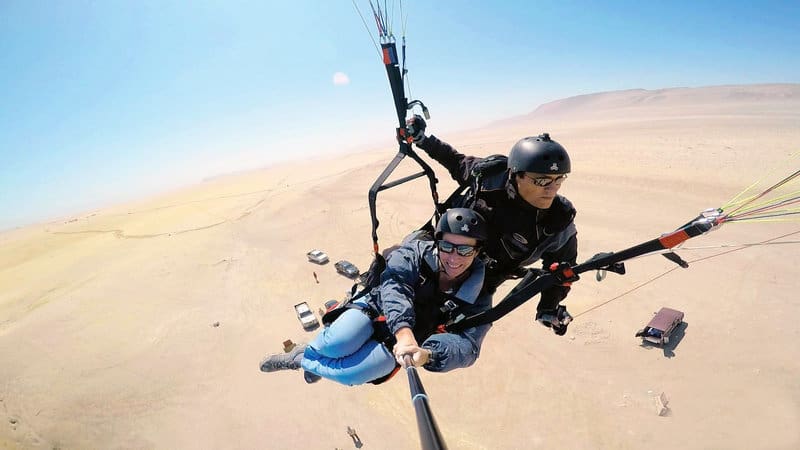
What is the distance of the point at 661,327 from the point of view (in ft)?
23.4

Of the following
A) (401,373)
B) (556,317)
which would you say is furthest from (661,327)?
(401,373)

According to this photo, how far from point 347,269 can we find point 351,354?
869 cm

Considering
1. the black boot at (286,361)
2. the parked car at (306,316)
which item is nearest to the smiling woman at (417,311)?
the black boot at (286,361)

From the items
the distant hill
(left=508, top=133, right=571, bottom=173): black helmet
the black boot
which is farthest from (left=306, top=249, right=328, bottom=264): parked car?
the distant hill

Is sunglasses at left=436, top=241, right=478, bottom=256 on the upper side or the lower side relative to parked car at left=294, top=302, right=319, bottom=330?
upper

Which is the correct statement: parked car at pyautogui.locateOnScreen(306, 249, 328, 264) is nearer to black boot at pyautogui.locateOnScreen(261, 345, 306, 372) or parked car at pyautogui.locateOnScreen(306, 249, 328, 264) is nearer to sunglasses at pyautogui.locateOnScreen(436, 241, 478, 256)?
black boot at pyautogui.locateOnScreen(261, 345, 306, 372)

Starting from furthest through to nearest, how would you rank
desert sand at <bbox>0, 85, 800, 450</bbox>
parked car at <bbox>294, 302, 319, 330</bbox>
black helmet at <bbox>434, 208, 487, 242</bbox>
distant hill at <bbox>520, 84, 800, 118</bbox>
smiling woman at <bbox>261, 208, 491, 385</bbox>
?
1. distant hill at <bbox>520, 84, 800, 118</bbox>
2. parked car at <bbox>294, 302, 319, 330</bbox>
3. desert sand at <bbox>0, 85, 800, 450</bbox>
4. black helmet at <bbox>434, 208, 487, 242</bbox>
5. smiling woman at <bbox>261, 208, 491, 385</bbox>

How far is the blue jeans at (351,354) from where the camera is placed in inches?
105

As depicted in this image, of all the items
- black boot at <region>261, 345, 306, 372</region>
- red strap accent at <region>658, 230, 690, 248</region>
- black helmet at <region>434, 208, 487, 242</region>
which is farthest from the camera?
black boot at <region>261, 345, 306, 372</region>

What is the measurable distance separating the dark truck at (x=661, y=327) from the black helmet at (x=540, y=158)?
6.28 meters

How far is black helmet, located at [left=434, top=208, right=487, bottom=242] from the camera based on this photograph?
2.84 metres

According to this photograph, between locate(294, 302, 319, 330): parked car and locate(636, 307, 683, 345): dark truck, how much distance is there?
25.1 feet

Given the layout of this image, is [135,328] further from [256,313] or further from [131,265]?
[131,265]

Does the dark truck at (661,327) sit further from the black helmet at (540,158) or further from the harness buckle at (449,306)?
the harness buckle at (449,306)
